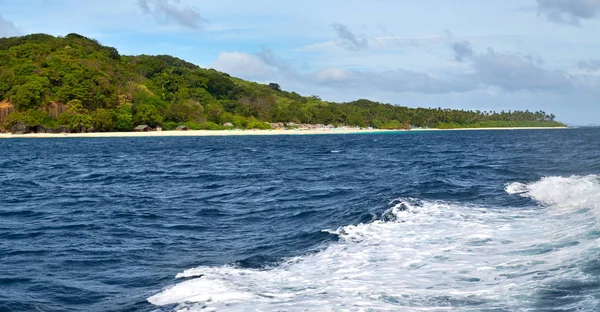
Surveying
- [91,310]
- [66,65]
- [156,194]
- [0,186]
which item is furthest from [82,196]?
[66,65]

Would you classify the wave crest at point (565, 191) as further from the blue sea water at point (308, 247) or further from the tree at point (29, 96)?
the tree at point (29, 96)

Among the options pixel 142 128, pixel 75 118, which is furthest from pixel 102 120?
pixel 142 128

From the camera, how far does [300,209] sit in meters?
19.5

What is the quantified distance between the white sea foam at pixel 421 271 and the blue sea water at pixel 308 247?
3 centimetres

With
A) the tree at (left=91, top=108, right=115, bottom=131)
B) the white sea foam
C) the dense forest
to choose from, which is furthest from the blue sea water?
the dense forest

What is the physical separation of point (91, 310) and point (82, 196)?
50.4 feet

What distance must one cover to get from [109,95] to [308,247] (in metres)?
129

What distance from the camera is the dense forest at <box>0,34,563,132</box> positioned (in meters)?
119

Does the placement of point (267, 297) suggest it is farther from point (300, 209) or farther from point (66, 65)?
point (66, 65)

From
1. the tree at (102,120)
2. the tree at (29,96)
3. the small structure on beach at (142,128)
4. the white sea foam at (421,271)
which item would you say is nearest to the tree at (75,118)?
the tree at (102,120)

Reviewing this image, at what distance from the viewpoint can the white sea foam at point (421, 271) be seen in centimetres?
866

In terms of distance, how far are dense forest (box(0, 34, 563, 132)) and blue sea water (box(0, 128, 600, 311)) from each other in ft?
335

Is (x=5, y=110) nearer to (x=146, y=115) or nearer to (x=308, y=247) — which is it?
(x=146, y=115)

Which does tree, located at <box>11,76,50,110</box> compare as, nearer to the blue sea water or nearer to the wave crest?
the blue sea water
